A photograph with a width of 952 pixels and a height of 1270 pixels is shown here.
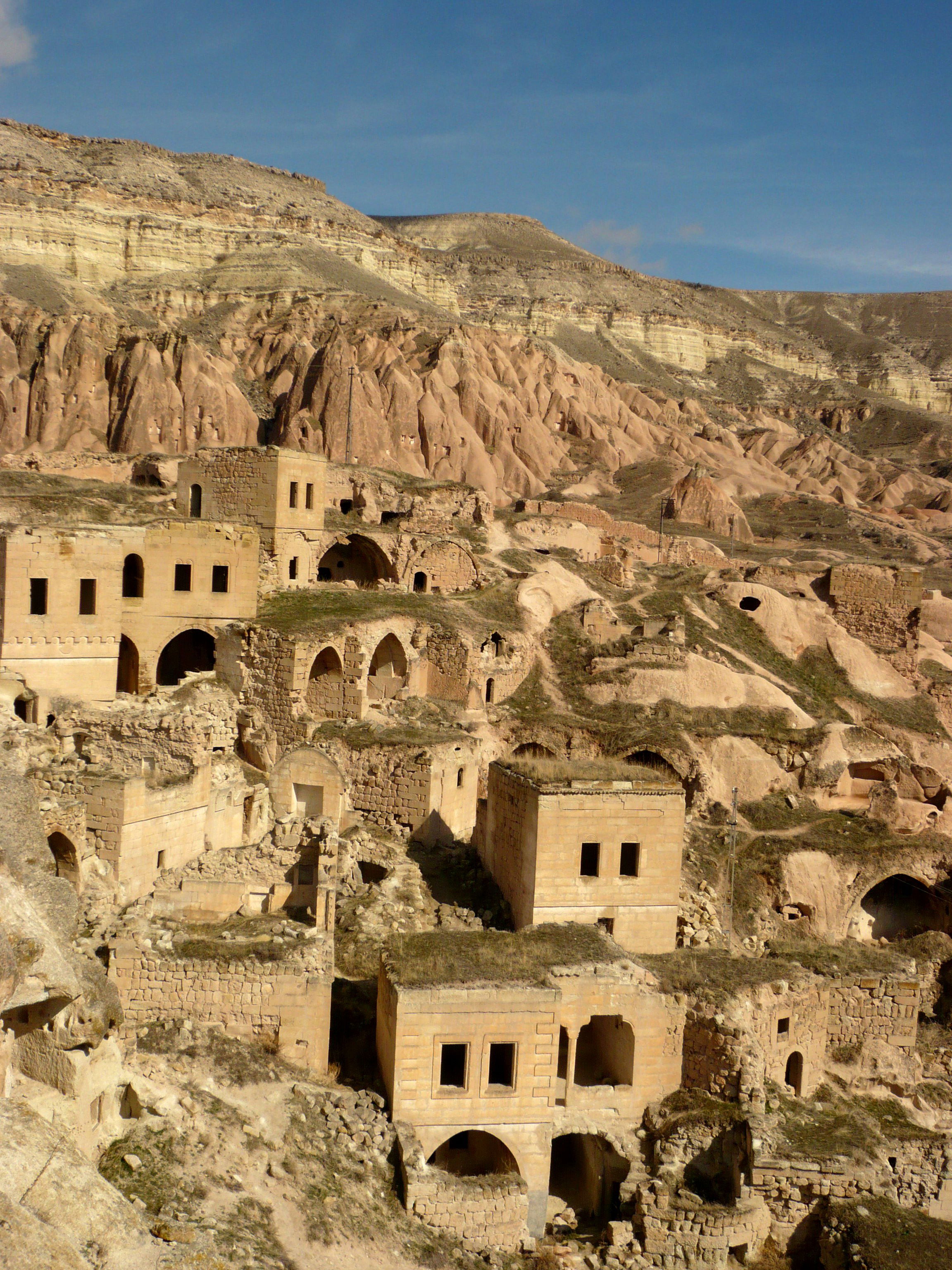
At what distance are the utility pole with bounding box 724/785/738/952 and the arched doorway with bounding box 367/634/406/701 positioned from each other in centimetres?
772

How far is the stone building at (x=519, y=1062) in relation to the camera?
1499cm

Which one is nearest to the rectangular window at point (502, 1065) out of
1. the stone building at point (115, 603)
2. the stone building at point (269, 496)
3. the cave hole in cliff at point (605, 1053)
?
the cave hole in cliff at point (605, 1053)

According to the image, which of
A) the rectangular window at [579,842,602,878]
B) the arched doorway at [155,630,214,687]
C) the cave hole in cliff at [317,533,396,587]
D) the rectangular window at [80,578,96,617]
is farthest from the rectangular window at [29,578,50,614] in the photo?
the cave hole in cliff at [317,533,396,587]

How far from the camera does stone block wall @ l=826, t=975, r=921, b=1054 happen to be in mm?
18953

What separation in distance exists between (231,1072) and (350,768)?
333 inches

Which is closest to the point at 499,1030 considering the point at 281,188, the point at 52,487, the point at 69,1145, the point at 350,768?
the point at 69,1145

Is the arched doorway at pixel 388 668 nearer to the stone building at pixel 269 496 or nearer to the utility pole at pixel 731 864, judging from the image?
the stone building at pixel 269 496

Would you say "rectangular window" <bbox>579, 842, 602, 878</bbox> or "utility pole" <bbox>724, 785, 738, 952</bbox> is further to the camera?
"utility pole" <bbox>724, 785, 738, 952</bbox>

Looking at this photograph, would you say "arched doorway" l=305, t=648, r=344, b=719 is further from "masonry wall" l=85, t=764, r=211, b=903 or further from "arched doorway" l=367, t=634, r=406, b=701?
"masonry wall" l=85, t=764, r=211, b=903

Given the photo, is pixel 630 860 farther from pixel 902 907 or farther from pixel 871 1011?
pixel 902 907

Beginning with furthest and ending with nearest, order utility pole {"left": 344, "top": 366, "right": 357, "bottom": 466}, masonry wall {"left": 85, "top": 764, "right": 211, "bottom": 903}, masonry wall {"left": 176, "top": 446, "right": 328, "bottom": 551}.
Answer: utility pole {"left": 344, "top": 366, "right": 357, "bottom": 466}, masonry wall {"left": 176, "top": 446, "right": 328, "bottom": 551}, masonry wall {"left": 85, "top": 764, "right": 211, "bottom": 903}

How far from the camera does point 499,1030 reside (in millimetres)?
15234

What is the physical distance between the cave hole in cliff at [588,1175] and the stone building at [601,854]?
120 inches

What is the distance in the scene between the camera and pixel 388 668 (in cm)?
2717
